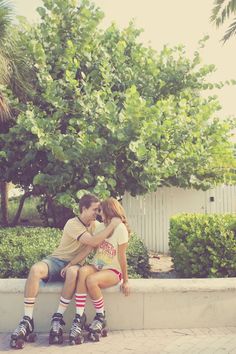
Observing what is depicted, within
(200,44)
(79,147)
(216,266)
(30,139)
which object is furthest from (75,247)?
(200,44)

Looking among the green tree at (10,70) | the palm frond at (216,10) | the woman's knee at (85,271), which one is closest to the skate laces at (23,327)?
the woman's knee at (85,271)

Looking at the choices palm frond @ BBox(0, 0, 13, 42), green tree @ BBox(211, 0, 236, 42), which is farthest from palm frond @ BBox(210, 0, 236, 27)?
palm frond @ BBox(0, 0, 13, 42)

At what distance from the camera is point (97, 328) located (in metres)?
4.94

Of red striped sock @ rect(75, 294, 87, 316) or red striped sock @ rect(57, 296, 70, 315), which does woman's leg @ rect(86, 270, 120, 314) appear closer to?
red striped sock @ rect(75, 294, 87, 316)

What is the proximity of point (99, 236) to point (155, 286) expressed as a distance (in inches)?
32.6

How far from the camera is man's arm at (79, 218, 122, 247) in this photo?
514cm

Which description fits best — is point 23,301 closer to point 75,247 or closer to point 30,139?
point 75,247

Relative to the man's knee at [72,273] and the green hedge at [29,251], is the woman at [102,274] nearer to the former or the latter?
the man's knee at [72,273]

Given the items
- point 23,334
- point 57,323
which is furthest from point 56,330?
point 23,334

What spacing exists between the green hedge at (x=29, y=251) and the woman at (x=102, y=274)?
1.07 m

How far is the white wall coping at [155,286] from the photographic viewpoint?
17.2 feet

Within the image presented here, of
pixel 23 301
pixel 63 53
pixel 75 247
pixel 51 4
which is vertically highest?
pixel 51 4

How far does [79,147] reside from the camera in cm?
748

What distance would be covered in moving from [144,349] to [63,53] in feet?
18.7
